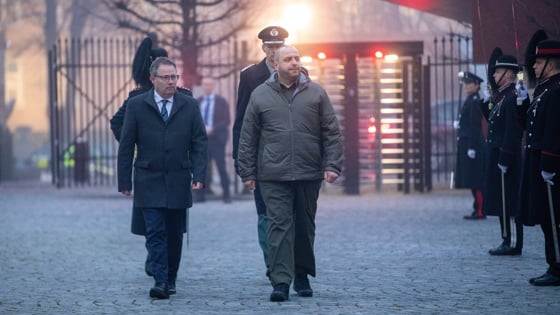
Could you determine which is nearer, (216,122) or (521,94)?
(521,94)

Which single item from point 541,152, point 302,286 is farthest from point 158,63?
point 541,152

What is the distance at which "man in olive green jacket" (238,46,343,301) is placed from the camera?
34.3 feet

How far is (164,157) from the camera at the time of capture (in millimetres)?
10984

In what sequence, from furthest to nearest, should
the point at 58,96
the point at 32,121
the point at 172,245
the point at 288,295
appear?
the point at 32,121, the point at 58,96, the point at 172,245, the point at 288,295

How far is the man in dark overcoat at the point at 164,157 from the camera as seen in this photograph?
10.9 m

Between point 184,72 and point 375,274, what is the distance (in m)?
13.1

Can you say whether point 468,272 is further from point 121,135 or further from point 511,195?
point 121,135

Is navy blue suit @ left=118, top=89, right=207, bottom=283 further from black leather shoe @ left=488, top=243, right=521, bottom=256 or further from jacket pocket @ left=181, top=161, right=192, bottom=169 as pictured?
black leather shoe @ left=488, top=243, right=521, bottom=256

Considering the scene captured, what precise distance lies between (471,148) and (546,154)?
23.9ft

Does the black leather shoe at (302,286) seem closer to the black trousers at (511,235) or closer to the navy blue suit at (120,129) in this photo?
the navy blue suit at (120,129)

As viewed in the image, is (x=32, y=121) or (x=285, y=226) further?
(x=32, y=121)

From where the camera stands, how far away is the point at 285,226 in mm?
10500

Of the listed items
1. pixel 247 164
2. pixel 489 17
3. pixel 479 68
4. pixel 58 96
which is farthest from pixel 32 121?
pixel 247 164

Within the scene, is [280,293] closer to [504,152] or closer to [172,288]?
[172,288]
